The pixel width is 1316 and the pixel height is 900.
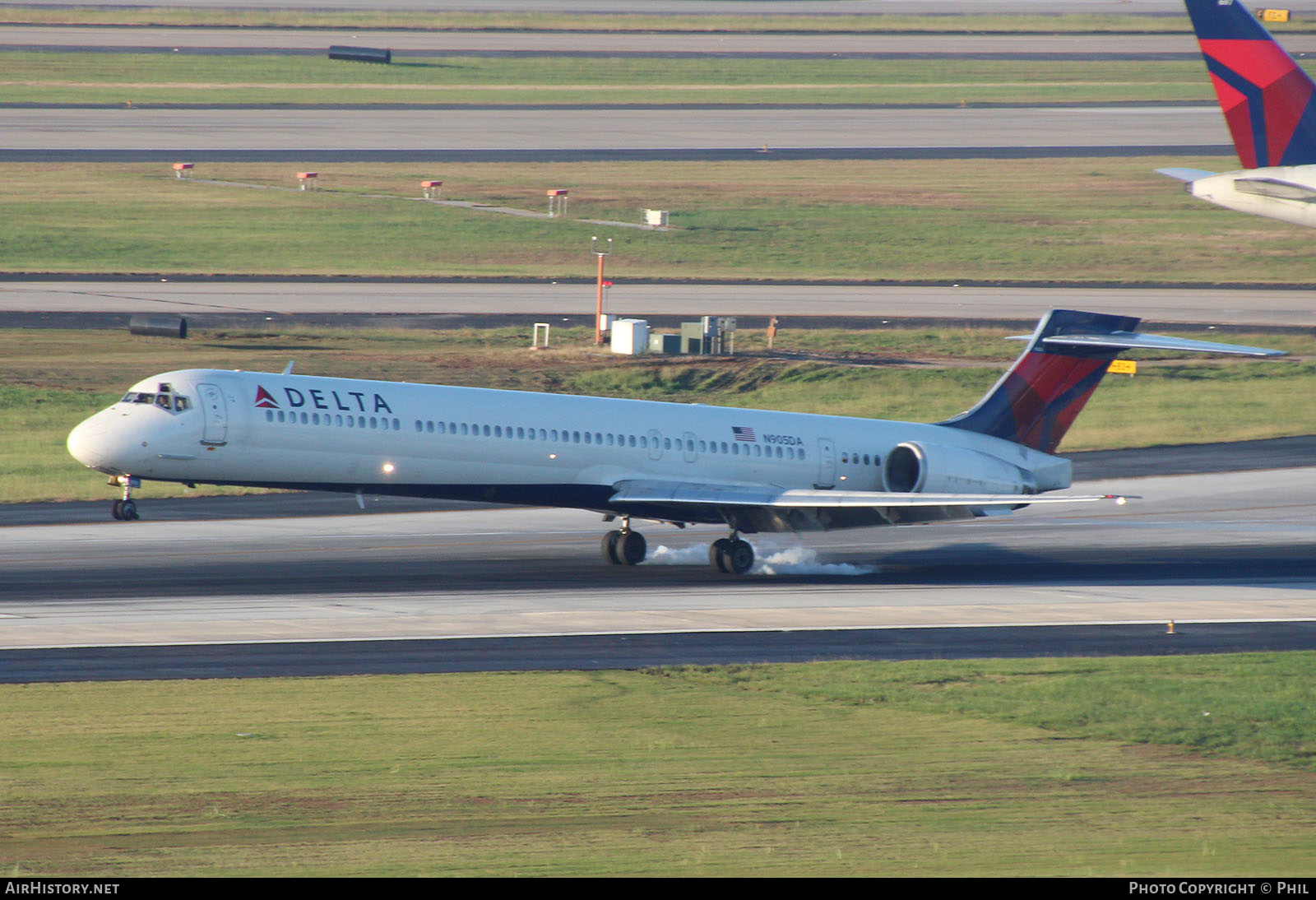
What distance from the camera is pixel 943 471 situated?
41312 millimetres

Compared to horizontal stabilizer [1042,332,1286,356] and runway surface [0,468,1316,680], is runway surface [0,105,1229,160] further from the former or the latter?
horizontal stabilizer [1042,332,1286,356]

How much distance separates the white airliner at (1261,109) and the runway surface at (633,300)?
3563 centimetres

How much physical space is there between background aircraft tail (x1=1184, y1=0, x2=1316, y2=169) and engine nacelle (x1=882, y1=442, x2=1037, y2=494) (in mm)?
9861

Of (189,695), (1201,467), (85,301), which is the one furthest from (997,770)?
(85,301)

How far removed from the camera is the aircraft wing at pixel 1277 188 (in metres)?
37.2

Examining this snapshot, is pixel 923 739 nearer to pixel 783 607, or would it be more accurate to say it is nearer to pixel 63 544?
pixel 783 607

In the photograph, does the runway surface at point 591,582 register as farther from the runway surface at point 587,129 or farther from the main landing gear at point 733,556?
the runway surface at point 587,129

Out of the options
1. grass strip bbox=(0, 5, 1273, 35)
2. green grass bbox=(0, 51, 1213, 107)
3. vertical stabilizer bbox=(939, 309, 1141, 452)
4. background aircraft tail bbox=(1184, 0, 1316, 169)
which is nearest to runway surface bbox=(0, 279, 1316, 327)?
vertical stabilizer bbox=(939, 309, 1141, 452)

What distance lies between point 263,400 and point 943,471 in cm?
1691

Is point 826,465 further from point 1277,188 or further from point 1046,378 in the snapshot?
point 1277,188

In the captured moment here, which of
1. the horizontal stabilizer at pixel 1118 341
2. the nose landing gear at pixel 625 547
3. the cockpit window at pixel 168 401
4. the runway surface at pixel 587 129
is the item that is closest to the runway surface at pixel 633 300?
the runway surface at pixel 587 129

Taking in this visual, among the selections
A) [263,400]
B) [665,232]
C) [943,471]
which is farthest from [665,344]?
[263,400]

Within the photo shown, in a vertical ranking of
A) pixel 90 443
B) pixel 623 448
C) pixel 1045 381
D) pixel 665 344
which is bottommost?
pixel 623 448

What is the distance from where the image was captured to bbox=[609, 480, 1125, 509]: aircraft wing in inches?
1501
